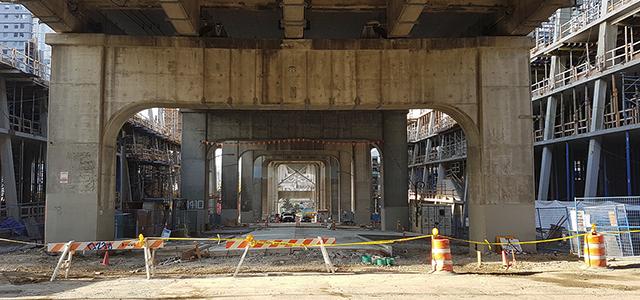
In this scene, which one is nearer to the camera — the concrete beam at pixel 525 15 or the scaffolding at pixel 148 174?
the concrete beam at pixel 525 15

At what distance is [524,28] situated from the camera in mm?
16766

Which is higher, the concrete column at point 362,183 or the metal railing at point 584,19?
the metal railing at point 584,19

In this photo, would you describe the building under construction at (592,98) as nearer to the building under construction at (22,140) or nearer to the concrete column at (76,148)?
the concrete column at (76,148)

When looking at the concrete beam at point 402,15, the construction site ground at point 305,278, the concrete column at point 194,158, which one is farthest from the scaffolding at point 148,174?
the concrete beam at point 402,15

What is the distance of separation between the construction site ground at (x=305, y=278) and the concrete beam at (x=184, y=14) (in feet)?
23.1

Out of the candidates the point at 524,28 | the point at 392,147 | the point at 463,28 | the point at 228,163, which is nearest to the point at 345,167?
the point at 228,163

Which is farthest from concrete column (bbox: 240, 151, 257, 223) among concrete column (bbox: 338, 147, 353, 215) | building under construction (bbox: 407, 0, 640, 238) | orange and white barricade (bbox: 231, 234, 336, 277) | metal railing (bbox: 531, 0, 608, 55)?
orange and white barricade (bbox: 231, 234, 336, 277)

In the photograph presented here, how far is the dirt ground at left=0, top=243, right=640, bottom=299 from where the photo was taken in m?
9.80

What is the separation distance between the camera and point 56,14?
51.1ft

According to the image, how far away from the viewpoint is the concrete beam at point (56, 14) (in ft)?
48.6

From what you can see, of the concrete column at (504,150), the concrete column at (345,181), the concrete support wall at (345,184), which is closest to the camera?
the concrete column at (504,150)

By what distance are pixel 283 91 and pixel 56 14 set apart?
23.5 feet

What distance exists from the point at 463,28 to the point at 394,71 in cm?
479

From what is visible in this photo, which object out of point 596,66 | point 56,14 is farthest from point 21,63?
point 596,66
